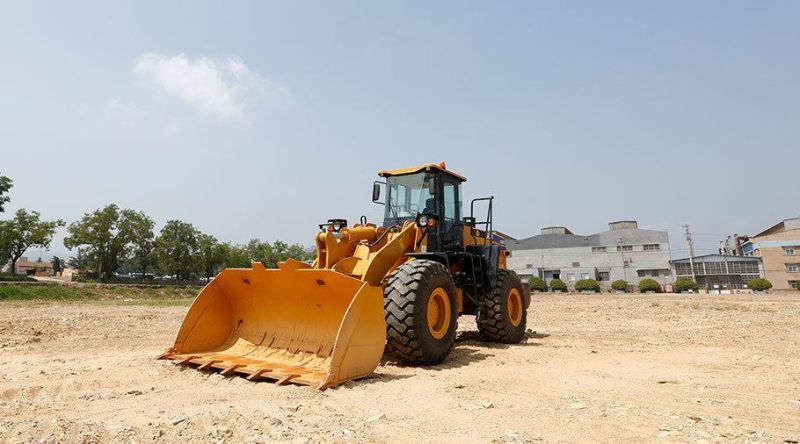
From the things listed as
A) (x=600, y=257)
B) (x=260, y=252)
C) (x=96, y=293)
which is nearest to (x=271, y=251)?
(x=260, y=252)

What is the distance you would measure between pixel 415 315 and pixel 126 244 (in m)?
55.4

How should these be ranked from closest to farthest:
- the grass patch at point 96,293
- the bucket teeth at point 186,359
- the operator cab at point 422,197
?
the bucket teeth at point 186,359 → the operator cab at point 422,197 → the grass patch at point 96,293

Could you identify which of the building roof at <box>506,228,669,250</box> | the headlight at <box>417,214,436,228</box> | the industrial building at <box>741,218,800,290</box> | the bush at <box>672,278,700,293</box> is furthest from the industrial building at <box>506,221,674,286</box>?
the headlight at <box>417,214,436,228</box>

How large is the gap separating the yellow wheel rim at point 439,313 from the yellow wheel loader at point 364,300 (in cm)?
1

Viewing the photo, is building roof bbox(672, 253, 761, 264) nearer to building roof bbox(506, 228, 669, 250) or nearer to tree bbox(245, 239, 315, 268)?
building roof bbox(506, 228, 669, 250)

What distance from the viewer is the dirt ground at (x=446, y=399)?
3322mm

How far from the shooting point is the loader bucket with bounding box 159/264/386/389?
4.89m

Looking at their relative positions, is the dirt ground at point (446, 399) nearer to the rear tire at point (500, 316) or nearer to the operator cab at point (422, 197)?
the rear tire at point (500, 316)

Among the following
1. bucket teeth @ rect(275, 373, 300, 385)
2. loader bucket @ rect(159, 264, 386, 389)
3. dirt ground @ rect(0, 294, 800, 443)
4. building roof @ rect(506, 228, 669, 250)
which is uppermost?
building roof @ rect(506, 228, 669, 250)

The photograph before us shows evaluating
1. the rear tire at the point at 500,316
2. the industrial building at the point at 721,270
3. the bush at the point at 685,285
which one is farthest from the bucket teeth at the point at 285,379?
the industrial building at the point at 721,270

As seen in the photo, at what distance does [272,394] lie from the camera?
174 inches

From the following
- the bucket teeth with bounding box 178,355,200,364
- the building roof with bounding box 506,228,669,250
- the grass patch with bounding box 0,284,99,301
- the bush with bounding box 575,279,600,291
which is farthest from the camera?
the building roof with bounding box 506,228,669,250

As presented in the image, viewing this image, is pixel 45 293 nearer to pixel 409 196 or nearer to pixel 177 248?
pixel 177 248

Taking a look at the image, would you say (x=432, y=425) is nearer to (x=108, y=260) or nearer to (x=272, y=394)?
(x=272, y=394)
